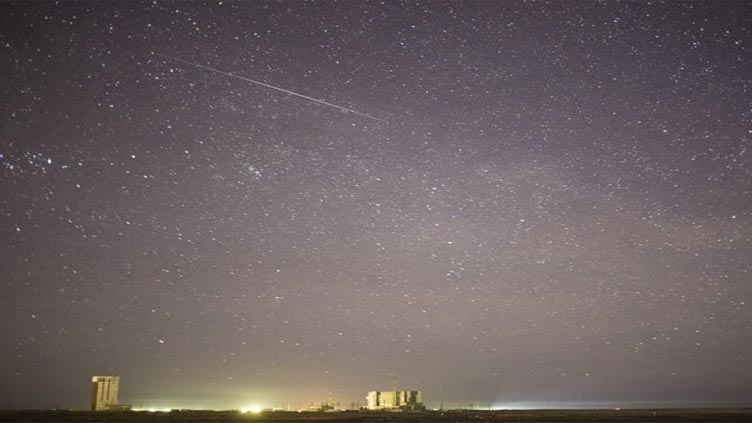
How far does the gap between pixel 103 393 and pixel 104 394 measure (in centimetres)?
34

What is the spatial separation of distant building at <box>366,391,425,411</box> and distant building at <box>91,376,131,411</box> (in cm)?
6051

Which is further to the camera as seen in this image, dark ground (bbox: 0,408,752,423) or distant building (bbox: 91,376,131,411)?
distant building (bbox: 91,376,131,411)

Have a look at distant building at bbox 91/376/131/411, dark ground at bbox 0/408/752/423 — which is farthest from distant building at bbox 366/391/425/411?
distant building at bbox 91/376/131/411

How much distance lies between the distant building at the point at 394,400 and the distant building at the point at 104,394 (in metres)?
60.5

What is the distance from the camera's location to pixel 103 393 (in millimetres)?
140750

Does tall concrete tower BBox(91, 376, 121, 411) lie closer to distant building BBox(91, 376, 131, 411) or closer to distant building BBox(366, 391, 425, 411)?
distant building BBox(91, 376, 131, 411)

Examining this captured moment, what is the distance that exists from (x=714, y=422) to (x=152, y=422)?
76659 millimetres

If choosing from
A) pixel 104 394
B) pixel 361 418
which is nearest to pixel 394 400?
pixel 361 418

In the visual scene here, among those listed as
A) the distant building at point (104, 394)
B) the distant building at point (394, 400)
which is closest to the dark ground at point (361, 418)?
the distant building at point (104, 394)

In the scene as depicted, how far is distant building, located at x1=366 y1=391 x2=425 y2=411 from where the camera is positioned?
15888 cm

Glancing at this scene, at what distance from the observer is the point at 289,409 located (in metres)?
163

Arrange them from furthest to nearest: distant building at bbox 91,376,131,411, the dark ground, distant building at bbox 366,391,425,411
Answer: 1. distant building at bbox 366,391,425,411
2. distant building at bbox 91,376,131,411
3. the dark ground

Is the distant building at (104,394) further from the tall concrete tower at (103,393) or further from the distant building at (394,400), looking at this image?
the distant building at (394,400)

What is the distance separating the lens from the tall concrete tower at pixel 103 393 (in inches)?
5472
